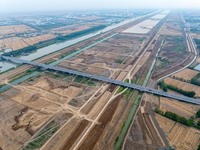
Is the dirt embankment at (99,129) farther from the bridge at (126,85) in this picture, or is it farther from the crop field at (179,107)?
the crop field at (179,107)

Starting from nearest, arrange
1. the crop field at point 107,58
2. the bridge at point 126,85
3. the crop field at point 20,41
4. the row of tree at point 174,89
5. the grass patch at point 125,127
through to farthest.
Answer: the grass patch at point 125,127
the bridge at point 126,85
the row of tree at point 174,89
the crop field at point 107,58
the crop field at point 20,41

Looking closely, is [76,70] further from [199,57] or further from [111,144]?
[199,57]

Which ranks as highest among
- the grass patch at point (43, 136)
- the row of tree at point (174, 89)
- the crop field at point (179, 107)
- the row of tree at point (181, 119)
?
the row of tree at point (174, 89)

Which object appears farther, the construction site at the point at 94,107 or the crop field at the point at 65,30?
the crop field at the point at 65,30

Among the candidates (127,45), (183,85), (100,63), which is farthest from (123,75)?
(127,45)


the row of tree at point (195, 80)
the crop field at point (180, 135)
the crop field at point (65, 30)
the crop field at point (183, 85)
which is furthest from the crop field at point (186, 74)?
the crop field at point (65, 30)

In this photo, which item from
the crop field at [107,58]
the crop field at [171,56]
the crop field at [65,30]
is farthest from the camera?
the crop field at [65,30]

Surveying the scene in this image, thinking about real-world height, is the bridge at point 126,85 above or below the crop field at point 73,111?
above

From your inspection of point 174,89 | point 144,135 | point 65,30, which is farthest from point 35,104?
point 65,30
